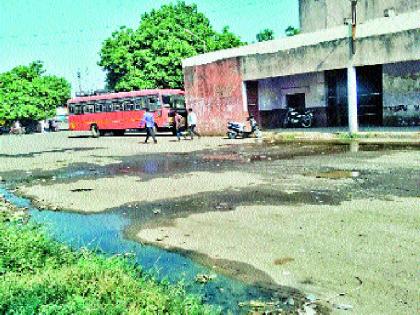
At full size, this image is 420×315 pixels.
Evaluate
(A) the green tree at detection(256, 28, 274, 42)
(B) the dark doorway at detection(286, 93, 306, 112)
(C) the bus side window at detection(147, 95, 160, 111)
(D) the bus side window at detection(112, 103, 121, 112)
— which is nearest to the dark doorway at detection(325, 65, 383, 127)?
(B) the dark doorway at detection(286, 93, 306, 112)

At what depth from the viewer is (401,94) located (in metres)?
19.4

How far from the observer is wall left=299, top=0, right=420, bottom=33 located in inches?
901

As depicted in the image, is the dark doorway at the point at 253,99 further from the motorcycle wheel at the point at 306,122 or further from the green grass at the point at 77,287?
the green grass at the point at 77,287

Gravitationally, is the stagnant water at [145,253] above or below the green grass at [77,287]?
below

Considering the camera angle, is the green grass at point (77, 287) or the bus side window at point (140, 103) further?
the bus side window at point (140, 103)

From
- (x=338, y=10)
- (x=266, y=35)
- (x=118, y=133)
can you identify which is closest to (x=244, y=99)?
(x=338, y=10)

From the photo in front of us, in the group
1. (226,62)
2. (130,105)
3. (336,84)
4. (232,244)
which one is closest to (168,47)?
(130,105)

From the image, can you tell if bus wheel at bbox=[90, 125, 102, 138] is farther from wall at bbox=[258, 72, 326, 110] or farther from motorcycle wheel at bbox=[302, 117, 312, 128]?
motorcycle wheel at bbox=[302, 117, 312, 128]

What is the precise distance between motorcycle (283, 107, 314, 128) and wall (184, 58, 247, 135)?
2615mm

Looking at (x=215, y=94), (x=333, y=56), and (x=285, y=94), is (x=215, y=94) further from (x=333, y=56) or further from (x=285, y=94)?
(x=333, y=56)

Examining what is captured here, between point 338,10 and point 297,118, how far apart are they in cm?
741

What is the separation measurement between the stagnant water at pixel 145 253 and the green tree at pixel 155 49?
28245 mm

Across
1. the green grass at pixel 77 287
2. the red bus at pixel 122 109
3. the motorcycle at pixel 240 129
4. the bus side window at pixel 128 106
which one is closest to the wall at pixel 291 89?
the motorcycle at pixel 240 129

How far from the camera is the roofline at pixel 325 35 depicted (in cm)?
1703
